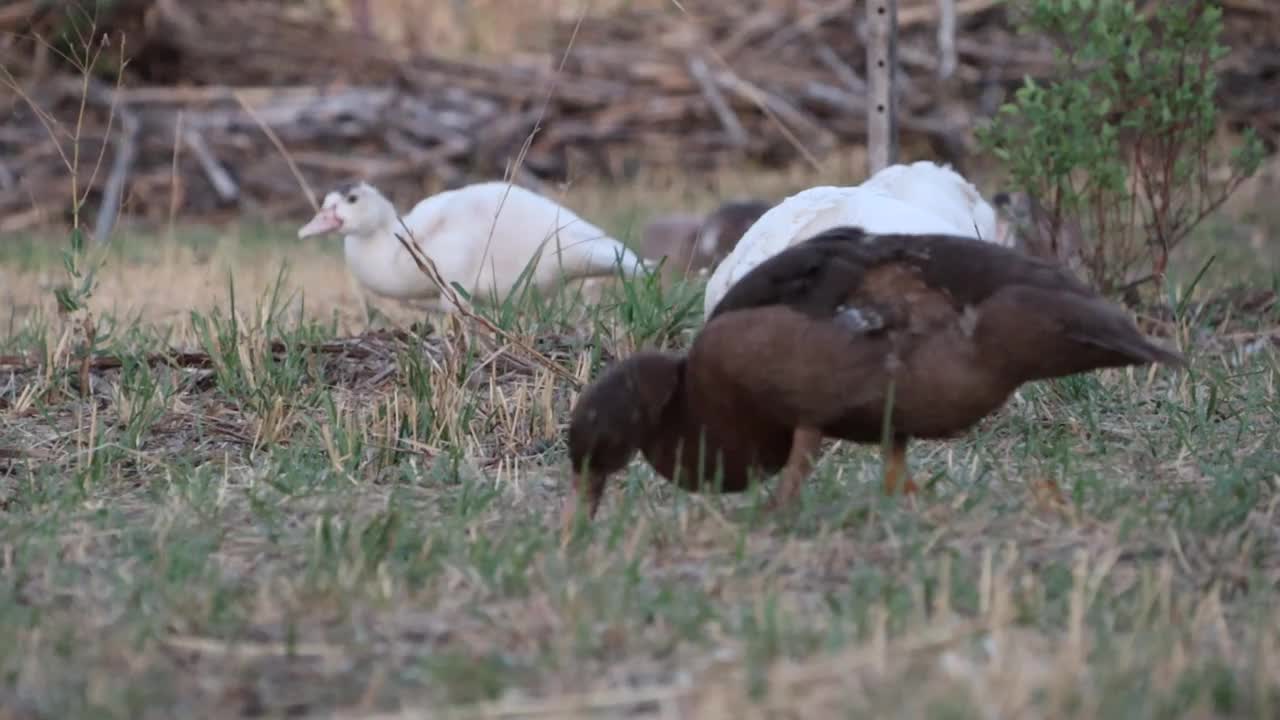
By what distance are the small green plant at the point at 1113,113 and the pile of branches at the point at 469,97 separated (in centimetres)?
579

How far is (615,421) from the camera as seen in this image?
429cm

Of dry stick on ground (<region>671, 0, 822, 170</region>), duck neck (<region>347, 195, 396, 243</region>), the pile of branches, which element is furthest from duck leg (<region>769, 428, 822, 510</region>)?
→ the pile of branches

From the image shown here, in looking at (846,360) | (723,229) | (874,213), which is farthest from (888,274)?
(723,229)

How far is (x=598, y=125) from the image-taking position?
14.4m

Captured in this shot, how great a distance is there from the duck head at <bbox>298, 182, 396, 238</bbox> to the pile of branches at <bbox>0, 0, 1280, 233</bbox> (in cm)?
523

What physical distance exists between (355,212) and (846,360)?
176 inches

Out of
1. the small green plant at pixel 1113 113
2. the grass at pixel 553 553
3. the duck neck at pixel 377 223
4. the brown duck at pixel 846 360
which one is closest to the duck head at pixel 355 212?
the duck neck at pixel 377 223

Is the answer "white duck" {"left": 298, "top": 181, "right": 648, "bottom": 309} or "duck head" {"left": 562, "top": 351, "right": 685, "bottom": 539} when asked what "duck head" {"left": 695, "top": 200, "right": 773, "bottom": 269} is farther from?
"duck head" {"left": 562, "top": 351, "right": 685, "bottom": 539}

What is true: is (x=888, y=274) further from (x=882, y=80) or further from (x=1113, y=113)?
(x=1113, y=113)

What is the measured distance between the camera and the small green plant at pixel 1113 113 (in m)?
7.21

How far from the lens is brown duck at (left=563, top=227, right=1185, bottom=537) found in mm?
3924

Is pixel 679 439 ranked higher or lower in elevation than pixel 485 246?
lower

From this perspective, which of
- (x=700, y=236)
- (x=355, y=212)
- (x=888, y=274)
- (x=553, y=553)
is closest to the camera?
(x=553, y=553)

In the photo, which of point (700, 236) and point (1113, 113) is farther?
point (700, 236)
